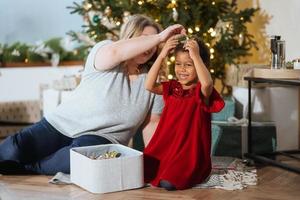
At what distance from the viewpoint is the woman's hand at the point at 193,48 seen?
2812 mm

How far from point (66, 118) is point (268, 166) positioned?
127cm

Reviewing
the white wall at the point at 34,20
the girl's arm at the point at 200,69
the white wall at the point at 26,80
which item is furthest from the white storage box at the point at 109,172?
the white wall at the point at 34,20

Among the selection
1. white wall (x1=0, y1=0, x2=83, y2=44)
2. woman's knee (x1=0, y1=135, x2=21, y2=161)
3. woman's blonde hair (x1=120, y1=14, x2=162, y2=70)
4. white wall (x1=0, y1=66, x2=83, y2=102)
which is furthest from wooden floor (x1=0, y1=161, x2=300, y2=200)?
white wall (x1=0, y1=0, x2=83, y2=44)

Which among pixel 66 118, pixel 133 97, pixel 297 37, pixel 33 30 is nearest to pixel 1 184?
pixel 66 118

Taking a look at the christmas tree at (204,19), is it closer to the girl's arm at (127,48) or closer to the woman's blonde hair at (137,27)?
the woman's blonde hair at (137,27)

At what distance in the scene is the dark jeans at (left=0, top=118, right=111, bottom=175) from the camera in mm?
3105

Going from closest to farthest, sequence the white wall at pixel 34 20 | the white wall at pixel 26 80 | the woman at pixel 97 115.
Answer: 1. the woman at pixel 97 115
2. the white wall at pixel 26 80
3. the white wall at pixel 34 20

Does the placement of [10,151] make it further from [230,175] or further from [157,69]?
[230,175]

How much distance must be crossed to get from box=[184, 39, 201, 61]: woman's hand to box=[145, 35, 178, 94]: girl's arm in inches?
2.8

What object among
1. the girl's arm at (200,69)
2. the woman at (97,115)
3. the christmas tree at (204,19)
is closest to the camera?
the girl's arm at (200,69)

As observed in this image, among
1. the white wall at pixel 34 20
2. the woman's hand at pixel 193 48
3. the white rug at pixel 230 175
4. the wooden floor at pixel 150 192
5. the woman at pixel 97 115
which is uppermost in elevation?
the white wall at pixel 34 20

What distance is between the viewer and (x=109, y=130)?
3.11m

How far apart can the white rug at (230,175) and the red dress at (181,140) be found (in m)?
0.07

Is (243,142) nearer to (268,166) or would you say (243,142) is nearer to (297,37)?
(268,166)
